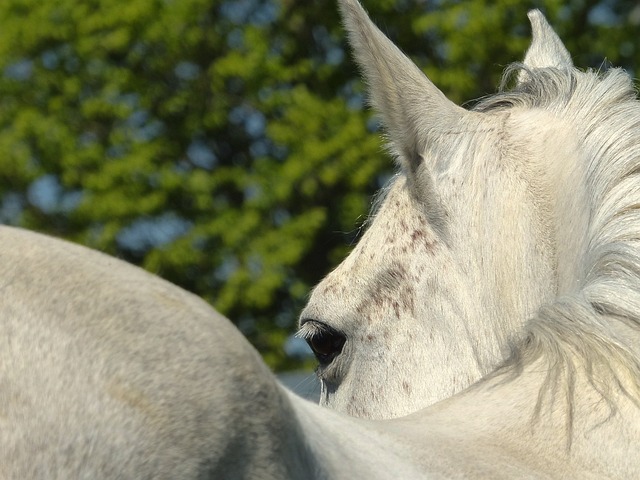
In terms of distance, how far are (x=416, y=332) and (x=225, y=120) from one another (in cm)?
876

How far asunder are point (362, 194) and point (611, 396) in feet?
28.9

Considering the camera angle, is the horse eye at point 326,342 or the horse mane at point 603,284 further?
the horse eye at point 326,342

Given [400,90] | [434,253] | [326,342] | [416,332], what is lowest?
[326,342]

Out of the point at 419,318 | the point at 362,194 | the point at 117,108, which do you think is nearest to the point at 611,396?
the point at 419,318

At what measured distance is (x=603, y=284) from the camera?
1.48 m

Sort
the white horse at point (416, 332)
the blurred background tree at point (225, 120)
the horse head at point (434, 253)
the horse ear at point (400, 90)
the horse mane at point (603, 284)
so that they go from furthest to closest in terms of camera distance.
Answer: the blurred background tree at point (225, 120)
the horse ear at point (400, 90)
the horse head at point (434, 253)
the horse mane at point (603, 284)
the white horse at point (416, 332)

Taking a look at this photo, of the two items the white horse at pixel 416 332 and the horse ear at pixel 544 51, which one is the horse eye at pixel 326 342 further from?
the horse ear at pixel 544 51

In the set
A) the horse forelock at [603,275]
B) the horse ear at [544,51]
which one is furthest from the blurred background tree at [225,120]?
the horse forelock at [603,275]

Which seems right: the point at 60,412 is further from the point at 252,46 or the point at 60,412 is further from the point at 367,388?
the point at 252,46

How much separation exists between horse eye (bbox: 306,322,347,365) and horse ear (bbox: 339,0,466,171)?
413 mm

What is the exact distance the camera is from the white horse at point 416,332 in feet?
3.11

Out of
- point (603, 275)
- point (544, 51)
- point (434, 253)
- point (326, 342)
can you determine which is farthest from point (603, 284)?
point (544, 51)

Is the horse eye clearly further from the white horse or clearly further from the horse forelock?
the horse forelock

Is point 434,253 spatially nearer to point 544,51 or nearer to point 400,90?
point 400,90
